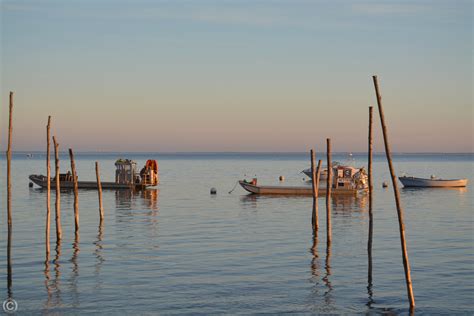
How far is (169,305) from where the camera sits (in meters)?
22.0

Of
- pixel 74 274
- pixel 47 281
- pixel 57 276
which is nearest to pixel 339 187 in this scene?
pixel 74 274

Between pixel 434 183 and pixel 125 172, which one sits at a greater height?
pixel 125 172

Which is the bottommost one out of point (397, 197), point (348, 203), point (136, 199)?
point (348, 203)

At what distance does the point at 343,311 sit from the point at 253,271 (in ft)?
21.2

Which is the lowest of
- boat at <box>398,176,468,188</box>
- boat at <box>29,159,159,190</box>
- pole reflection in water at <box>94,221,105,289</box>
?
pole reflection in water at <box>94,221,105,289</box>

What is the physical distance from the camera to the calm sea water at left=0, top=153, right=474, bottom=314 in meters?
22.4

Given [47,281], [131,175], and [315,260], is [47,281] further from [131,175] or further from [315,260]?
[131,175]

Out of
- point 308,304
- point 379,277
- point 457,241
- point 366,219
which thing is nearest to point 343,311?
point 308,304

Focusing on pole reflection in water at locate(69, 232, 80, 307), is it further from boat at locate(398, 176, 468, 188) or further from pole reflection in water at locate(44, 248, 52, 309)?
boat at locate(398, 176, 468, 188)

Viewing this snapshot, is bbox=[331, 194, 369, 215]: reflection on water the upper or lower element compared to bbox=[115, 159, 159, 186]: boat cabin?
lower

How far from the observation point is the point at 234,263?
29.2 m

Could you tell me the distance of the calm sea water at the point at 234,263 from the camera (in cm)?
2241

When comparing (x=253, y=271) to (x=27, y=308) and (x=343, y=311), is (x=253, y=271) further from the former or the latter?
(x=27, y=308)

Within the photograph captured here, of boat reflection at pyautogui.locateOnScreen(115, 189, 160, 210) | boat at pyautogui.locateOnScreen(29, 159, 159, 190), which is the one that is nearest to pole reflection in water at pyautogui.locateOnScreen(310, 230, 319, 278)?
boat reflection at pyautogui.locateOnScreen(115, 189, 160, 210)
